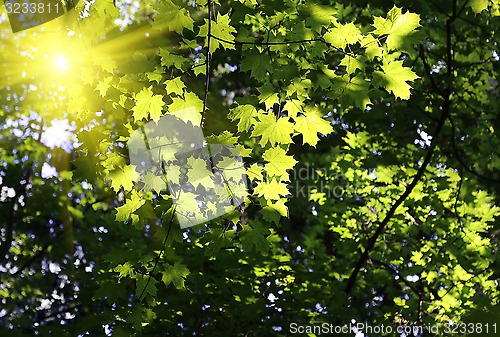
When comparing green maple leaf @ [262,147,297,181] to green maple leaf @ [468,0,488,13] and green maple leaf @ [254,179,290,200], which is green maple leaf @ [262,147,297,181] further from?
green maple leaf @ [468,0,488,13]

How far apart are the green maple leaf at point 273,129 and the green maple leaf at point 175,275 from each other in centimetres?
87

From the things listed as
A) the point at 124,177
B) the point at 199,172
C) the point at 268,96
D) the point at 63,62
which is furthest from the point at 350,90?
the point at 63,62

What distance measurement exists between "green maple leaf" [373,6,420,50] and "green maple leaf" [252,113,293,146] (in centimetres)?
54

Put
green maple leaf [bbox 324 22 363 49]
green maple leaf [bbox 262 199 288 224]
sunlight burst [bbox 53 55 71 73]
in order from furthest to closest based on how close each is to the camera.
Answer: sunlight burst [bbox 53 55 71 73]
green maple leaf [bbox 262 199 288 224]
green maple leaf [bbox 324 22 363 49]

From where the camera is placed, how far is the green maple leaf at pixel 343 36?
1.98m

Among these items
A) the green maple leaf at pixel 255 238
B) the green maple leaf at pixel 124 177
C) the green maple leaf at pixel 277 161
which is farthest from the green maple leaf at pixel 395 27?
the green maple leaf at pixel 124 177

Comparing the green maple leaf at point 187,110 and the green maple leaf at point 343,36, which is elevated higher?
the green maple leaf at point 343,36

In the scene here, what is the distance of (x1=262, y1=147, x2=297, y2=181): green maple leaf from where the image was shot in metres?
2.13

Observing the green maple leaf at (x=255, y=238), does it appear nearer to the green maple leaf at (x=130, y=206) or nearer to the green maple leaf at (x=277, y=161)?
the green maple leaf at (x=277, y=161)

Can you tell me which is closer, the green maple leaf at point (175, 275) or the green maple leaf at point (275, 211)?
the green maple leaf at point (275, 211)

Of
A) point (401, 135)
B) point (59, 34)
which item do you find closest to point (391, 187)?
point (401, 135)

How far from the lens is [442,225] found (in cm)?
458

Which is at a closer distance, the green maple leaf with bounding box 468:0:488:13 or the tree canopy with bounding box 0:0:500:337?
the tree canopy with bounding box 0:0:500:337

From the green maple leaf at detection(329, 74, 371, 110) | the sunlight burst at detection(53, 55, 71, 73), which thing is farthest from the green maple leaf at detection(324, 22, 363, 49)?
the sunlight burst at detection(53, 55, 71, 73)
